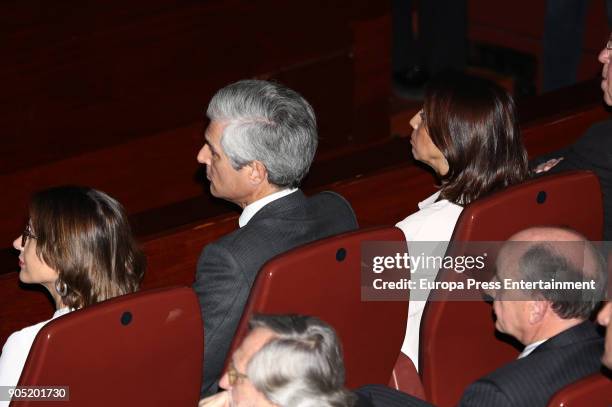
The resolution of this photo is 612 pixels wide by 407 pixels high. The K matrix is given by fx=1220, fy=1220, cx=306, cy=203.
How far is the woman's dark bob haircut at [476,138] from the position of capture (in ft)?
5.06

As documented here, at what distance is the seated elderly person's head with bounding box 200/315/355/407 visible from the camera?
104 centimetres

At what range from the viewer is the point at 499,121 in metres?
1.55

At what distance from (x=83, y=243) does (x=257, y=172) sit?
246 millimetres

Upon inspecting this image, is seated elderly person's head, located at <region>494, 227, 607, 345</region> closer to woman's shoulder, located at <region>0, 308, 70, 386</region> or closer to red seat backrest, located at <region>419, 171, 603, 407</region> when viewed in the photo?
red seat backrest, located at <region>419, 171, 603, 407</region>

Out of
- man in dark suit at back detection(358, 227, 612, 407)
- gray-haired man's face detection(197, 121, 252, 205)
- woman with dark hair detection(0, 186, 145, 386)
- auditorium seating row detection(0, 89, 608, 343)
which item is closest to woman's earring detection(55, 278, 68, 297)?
woman with dark hair detection(0, 186, 145, 386)

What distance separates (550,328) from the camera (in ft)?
4.05

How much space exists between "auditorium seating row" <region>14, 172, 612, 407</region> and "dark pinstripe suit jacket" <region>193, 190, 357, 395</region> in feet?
0.28

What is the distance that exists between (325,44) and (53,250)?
4.53ft

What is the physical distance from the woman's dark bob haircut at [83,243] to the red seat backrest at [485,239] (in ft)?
1.18

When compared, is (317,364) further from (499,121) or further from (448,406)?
(499,121)

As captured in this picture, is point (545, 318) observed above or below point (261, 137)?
below

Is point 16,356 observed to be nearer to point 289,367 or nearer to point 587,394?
point 289,367

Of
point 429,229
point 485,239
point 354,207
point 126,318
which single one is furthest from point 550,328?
point 354,207

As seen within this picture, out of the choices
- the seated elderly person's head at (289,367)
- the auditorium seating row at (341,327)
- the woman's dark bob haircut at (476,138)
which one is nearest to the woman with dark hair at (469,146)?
the woman's dark bob haircut at (476,138)
